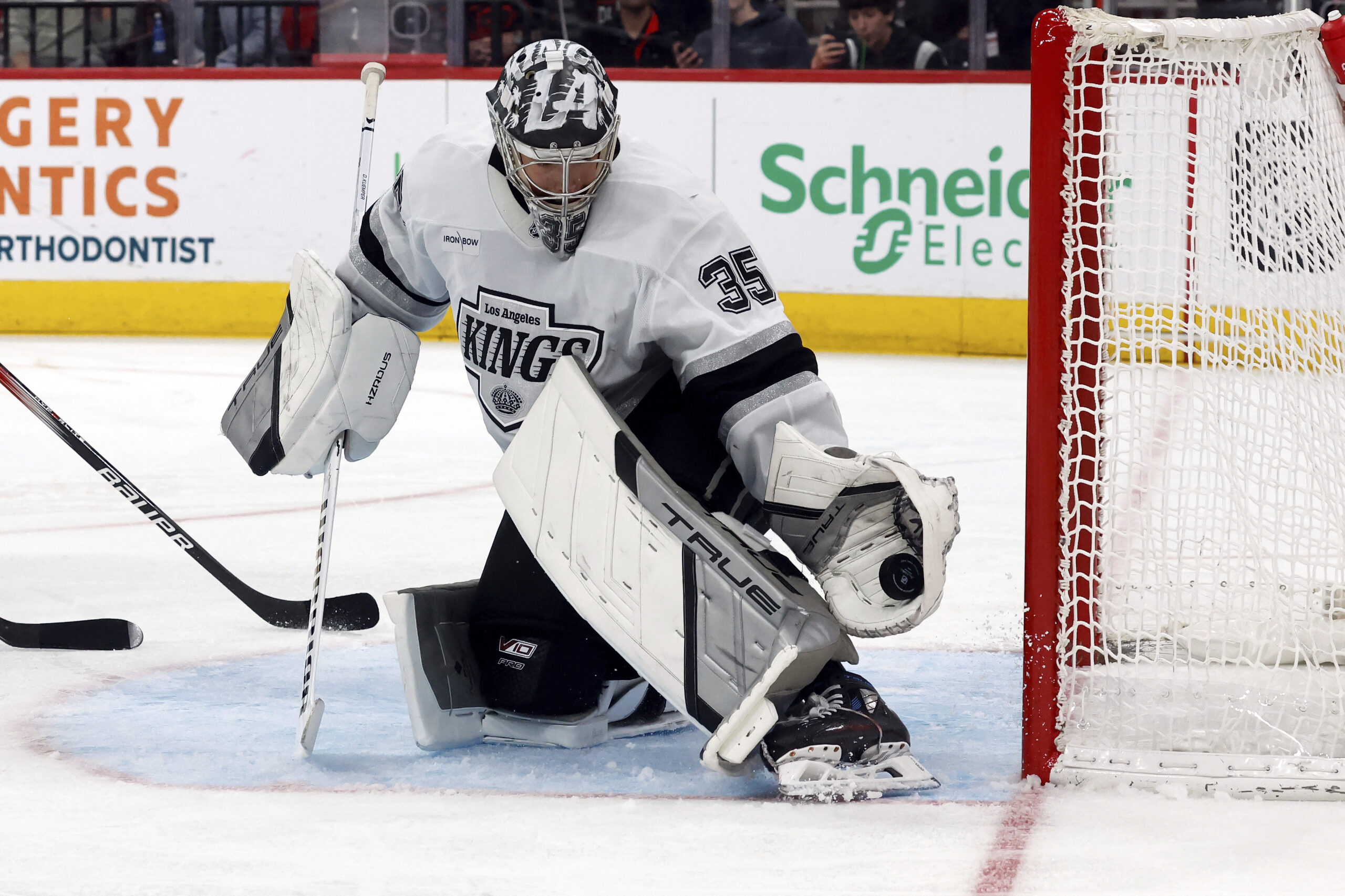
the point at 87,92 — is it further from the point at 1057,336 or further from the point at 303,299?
the point at 1057,336

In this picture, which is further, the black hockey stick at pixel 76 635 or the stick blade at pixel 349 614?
the stick blade at pixel 349 614

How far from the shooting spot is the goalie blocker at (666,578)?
163 cm

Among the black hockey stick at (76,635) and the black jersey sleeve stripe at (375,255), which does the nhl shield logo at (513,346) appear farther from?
the black hockey stick at (76,635)

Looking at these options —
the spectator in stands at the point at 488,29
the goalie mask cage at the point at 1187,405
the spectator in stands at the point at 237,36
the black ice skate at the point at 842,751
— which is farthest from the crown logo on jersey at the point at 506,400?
the spectator in stands at the point at 237,36

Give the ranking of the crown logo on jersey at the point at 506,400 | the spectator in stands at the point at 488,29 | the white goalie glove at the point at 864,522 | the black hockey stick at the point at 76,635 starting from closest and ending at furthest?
1. the white goalie glove at the point at 864,522
2. the crown logo on jersey at the point at 506,400
3. the black hockey stick at the point at 76,635
4. the spectator in stands at the point at 488,29

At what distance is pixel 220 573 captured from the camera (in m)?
2.50

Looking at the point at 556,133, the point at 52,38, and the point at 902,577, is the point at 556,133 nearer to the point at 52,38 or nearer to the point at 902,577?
the point at 902,577

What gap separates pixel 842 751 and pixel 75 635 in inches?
46.4

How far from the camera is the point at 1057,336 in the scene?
62.9 inches

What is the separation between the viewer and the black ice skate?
1.62 meters

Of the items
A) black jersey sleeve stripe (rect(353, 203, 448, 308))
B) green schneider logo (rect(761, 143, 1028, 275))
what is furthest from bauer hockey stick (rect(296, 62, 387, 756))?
green schneider logo (rect(761, 143, 1028, 275))

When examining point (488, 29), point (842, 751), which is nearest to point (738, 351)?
point (842, 751)

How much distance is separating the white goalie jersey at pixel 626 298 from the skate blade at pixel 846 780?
0.97 feet

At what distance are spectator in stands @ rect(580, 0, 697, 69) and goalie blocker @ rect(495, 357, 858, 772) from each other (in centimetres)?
523
